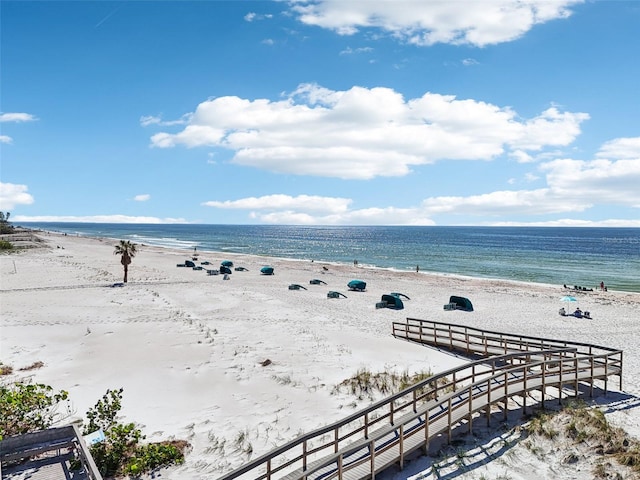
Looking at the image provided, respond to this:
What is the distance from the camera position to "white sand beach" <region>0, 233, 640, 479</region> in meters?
10.3

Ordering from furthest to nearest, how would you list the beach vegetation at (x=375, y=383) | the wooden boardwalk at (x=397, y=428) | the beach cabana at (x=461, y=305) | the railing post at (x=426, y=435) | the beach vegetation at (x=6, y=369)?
1. the beach cabana at (x=461, y=305)
2. the beach vegetation at (x=6, y=369)
3. the beach vegetation at (x=375, y=383)
4. the railing post at (x=426, y=435)
5. the wooden boardwalk at (x=397, y=428)

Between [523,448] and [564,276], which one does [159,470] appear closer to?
[523,448]

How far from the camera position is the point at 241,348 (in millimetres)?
17172

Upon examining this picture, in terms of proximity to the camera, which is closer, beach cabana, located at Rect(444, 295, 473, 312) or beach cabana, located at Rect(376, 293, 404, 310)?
beach cabana, located at Rect(376, 293, 404, 310)

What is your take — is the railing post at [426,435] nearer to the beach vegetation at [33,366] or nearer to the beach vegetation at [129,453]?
the beach vegetation at [129,453]

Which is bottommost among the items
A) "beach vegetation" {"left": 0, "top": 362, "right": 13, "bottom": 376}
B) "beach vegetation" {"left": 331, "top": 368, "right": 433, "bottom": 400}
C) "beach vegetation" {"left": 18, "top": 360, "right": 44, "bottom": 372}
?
"beach vegetation" {"left": 18, "top": 360, "right": 44, "bottom": 372}

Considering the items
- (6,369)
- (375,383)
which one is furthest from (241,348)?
(6,369)

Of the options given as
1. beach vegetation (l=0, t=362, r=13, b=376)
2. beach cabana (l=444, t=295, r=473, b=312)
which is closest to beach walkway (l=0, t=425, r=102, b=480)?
beach vegetation (l=0, t=362, r=13, b=376)

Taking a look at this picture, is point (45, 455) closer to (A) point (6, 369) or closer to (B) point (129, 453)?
(B) point (129, 453)

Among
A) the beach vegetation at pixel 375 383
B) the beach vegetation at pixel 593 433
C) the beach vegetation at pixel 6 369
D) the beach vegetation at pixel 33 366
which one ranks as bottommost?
the beach vegetation at pixel 33 366

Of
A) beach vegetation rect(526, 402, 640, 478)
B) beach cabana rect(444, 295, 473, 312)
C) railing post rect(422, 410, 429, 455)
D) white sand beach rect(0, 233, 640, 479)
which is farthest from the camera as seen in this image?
beach cabana rect(444, 295, 473, 312)

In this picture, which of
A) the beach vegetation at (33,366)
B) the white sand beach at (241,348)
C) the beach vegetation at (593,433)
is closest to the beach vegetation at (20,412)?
the white sand beach at (241,348)

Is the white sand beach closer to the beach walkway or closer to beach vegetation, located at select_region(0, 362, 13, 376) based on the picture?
beach vegetation, located at select_region(0, 362, 13, 376)

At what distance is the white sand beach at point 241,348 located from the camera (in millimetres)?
10273
